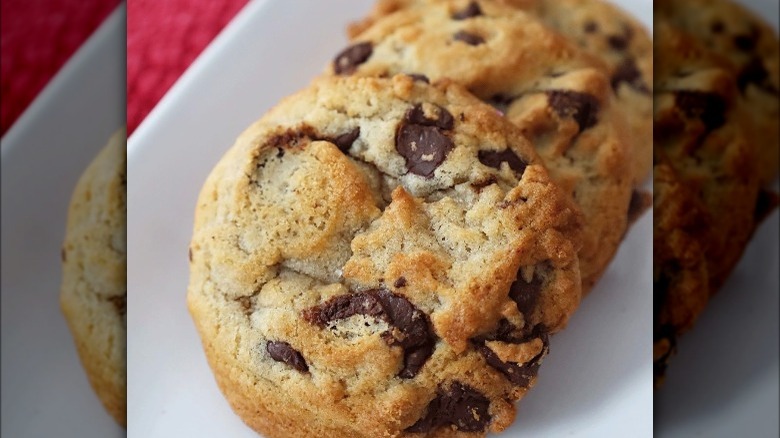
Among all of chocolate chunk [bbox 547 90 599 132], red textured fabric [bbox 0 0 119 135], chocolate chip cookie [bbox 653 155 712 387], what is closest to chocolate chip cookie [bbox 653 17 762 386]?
chocolate chip cookie [bbox 653 155 712 387]

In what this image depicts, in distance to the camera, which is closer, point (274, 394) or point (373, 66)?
point (274, 394)

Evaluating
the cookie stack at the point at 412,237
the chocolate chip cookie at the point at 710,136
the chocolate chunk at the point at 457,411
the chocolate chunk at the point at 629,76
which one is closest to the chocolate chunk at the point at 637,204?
the cookie stack at the point at 412,237

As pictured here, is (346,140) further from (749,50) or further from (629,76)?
(749,50)

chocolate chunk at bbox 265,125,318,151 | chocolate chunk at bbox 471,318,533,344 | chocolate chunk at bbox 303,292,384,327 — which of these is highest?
chocolate chunk at bbox 265,125,318,151

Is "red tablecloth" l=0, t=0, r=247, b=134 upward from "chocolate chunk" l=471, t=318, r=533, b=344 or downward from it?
upward

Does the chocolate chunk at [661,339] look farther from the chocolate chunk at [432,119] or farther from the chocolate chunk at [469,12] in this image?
the chocolate chunk at [469,12]

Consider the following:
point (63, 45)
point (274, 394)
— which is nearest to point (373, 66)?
point (274, 394)

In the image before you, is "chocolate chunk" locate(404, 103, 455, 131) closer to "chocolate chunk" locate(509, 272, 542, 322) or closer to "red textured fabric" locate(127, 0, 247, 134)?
"chocolate chunk" locate(509, 272, 542, 322)

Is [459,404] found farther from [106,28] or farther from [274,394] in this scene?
[106,28]

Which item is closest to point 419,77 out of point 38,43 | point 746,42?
point 746,42
